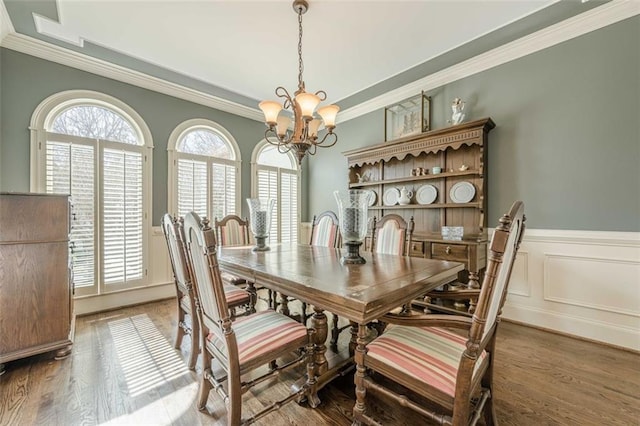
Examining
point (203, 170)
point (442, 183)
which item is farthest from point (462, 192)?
point (203, 170)

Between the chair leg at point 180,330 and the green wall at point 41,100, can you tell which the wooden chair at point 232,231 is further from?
the green wall at point 41,100

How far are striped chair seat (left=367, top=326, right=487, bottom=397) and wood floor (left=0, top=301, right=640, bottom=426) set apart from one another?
1.67 feet

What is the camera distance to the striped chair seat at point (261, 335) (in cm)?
128

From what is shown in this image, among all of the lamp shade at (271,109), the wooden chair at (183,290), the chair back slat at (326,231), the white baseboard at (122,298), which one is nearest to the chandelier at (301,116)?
the lamp shade at (271,109)

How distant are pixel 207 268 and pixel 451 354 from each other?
1.16 m

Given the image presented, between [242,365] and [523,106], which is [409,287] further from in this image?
[523,106]

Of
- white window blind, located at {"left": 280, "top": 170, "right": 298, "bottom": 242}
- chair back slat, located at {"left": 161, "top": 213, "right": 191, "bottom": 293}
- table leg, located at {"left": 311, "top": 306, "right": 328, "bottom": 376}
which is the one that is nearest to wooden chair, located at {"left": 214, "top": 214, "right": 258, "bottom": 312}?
chair back slat, located at {"left": 161, "top": 213, "right": 191, "bottom": 293}

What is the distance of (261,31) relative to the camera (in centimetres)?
253

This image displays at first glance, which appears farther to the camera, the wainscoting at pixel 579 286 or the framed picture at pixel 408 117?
the framed picture at pixel 408 117

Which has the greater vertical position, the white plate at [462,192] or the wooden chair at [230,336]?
the white plate at [462,192]

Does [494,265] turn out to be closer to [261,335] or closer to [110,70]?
[261,335]

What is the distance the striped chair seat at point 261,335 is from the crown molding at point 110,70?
337 centimetres

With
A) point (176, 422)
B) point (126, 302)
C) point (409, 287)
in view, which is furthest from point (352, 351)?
point (126, 302)

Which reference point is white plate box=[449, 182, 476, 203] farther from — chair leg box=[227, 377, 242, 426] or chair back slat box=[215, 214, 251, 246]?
chair leg box=[227, 377, 242, 426]
